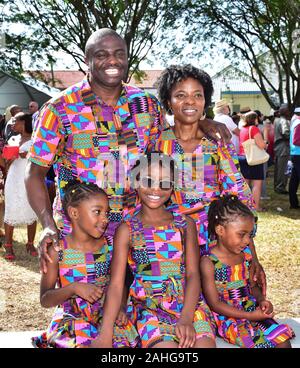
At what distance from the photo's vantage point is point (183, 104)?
306 cm

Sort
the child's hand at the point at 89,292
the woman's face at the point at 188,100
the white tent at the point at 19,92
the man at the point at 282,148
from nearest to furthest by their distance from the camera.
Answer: the child's hand at the point at 89,292
the woman's face at the point at 188,100
the man at the point at 282,148
the white tent at the point at 19,92

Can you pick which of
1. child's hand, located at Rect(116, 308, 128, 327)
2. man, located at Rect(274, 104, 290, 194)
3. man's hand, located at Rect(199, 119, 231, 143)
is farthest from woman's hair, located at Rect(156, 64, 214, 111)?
man, located at Rect(274, 104, 290, 194)

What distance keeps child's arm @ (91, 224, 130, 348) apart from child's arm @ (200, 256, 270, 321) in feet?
1.46

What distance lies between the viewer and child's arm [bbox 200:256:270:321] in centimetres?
285

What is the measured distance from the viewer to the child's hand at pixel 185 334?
2.55 m

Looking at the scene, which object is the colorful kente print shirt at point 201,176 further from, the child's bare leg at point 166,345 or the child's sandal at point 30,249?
the child's sandal at point 30,249

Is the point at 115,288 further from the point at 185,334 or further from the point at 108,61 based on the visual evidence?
the point at 108,61

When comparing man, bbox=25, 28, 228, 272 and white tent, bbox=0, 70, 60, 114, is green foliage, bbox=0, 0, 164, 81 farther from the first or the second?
man, bbox=25, 28, 228, 272

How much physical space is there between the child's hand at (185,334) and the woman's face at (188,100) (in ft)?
3.64

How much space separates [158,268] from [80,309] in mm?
447

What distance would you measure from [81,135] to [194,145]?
648 mm

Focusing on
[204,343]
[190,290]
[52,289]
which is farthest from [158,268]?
[52,289]

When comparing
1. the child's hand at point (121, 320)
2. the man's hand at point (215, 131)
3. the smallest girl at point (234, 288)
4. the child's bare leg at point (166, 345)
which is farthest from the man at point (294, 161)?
the child's bare leg at point (166, 345)

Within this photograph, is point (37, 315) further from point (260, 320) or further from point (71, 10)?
point (71, 10)
